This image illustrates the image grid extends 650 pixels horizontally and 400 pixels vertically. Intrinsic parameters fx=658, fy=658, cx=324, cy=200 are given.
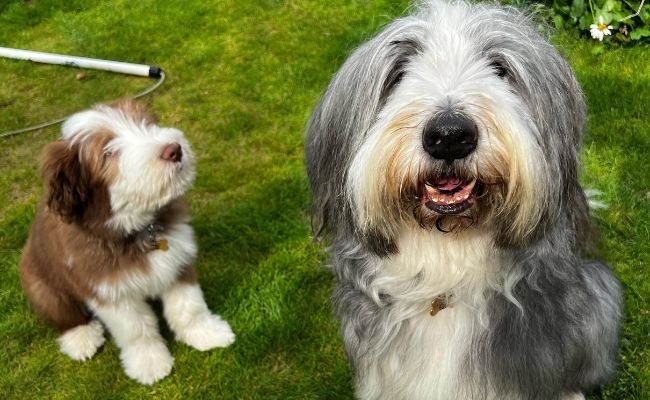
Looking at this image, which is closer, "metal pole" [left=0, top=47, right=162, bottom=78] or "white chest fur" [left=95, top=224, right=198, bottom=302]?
"white chest fur" [left=95, top=224, right=198, bottom=302]

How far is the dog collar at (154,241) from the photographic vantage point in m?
2.93

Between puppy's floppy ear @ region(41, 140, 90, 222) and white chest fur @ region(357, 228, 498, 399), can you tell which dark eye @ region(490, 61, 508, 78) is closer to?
white chest fur @ region(357, 228, 498, 399)

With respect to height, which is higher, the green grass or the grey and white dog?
the grey and white dog

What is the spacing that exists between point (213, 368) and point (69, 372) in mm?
754

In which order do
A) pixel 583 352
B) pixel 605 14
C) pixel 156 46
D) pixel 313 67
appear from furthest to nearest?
pixel 156 46
pixel 313 67
pixel 605 14
pixel 583 352

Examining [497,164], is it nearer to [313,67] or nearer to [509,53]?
[509,53]

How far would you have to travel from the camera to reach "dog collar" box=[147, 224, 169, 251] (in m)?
2.93

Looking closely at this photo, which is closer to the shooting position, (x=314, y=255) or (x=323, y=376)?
(x=323, y=376)

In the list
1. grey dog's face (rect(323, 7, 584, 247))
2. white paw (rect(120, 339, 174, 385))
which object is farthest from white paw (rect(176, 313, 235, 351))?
grey dog's face (rect(323, 7, 584, 247))

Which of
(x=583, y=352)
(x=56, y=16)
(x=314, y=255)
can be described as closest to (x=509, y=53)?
(x=583, y=352)

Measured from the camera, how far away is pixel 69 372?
A: 338 centimetres

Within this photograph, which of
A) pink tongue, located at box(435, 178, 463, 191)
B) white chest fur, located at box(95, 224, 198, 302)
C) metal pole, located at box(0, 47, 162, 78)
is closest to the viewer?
pink tongue, located at box(435, 178, 463, 191)

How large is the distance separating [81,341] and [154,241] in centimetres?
83

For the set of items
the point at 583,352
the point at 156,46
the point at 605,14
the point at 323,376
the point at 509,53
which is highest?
the point at 509,53
